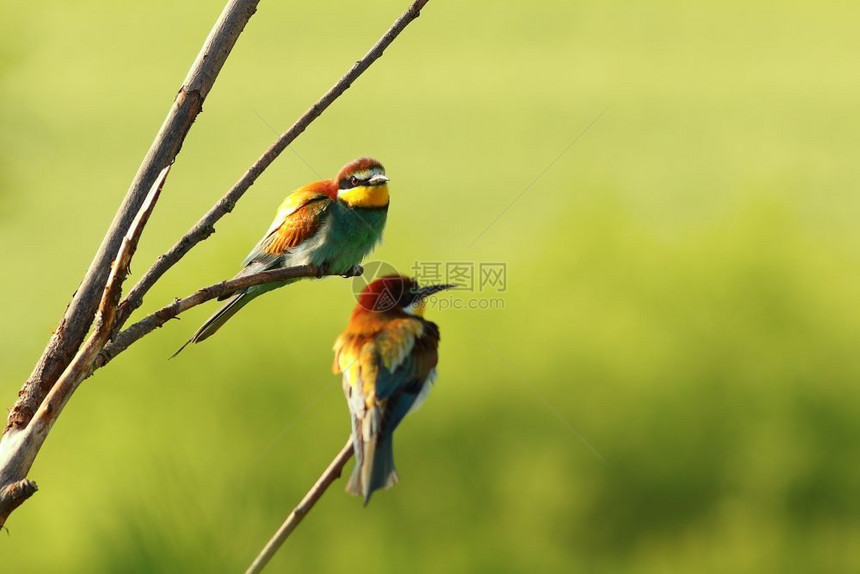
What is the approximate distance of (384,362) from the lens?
2.16 ft

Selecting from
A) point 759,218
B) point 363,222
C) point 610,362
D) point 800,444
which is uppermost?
point 759,218

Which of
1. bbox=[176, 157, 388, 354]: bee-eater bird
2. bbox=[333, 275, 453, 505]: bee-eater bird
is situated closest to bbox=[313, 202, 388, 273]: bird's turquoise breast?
bbox=[176, 157, 388, 354]: bee-eater bird

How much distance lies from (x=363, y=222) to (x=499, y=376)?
0.78 metres

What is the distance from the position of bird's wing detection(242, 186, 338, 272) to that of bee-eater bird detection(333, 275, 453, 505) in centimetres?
29

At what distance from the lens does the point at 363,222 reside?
3.39 ft

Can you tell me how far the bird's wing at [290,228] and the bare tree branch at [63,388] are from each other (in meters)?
0.48

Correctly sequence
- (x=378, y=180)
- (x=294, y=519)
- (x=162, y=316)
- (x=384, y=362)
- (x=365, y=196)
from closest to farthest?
(x=294, y=519) → (x=162, y=316) → (x=384, y=362) → (x=378, y=180) → (x=365, y=196)

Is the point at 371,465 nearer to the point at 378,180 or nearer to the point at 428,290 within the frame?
the point at 428,290

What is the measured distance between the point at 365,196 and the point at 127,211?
41 cm

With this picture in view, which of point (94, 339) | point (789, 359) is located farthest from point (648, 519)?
point (94, 339)

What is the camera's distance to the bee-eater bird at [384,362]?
23.8 inches

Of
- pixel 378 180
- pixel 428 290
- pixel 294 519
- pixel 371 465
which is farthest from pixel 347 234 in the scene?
pixel 294 519

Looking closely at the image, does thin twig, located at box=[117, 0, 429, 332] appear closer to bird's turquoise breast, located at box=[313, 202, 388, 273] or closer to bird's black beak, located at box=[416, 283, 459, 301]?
bird's black beak, located at box=[416, 283, 459, 301]

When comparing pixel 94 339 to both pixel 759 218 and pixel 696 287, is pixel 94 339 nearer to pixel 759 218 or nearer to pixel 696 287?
pixel 696 287
